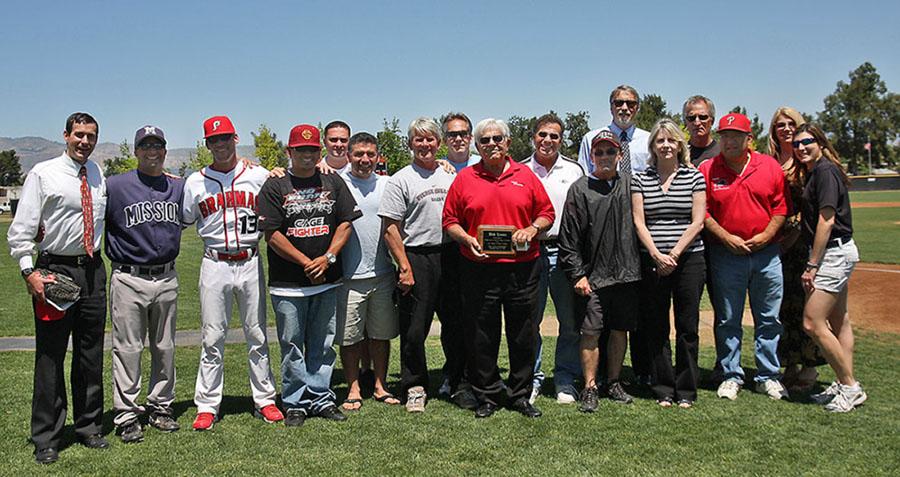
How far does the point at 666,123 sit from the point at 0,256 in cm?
2164

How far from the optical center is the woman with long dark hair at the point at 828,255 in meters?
5.39

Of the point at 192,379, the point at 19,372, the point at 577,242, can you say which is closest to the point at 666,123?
the point at 577,242

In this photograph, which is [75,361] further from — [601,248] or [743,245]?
[743,245]

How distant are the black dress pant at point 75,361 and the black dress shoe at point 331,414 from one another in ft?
5.07

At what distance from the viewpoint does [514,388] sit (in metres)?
5.52

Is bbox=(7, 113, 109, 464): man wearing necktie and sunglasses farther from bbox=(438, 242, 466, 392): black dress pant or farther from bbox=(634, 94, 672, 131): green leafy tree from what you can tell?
bbox=(634, 94, 672, 131): green leafy tree

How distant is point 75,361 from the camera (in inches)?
192

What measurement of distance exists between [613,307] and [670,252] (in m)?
0.60

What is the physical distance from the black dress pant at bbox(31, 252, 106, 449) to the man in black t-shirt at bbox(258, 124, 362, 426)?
Result: 1.18 metres

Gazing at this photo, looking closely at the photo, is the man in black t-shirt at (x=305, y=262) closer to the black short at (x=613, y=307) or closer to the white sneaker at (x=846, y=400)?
the black short at (x=613, y=307)

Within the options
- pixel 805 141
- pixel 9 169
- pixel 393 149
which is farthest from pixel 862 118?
pixel 9 169

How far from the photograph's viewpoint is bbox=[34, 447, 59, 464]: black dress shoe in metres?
4.52

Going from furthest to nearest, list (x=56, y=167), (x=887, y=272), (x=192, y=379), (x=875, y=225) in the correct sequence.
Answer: (x=875, y=225)
(x=887, y=272)
(x=192, y=379)
(x=56, y=167)

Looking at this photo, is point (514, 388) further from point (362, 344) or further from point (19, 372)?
point (19, 372)
